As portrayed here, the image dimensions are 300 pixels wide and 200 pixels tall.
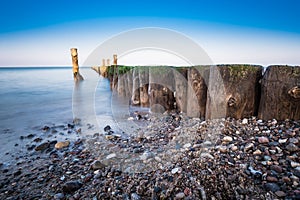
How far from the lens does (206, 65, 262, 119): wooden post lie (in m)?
2.82

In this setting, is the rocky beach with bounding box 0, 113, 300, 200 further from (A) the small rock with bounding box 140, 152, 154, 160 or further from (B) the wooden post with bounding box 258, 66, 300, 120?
(B) the wooden post with bounding box 258, 66, 300, 120

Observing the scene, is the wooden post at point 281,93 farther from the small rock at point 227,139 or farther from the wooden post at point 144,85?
the wooden post at point 144,85

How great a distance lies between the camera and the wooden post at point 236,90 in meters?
2.82

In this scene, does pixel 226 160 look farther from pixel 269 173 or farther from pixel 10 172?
pixel 10 172

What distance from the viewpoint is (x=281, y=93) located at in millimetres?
2553

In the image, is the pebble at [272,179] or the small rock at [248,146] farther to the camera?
the small rock at [248,146]

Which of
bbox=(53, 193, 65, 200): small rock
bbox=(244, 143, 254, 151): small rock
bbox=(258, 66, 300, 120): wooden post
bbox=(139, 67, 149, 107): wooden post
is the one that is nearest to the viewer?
bbox=(53, 193, 65, 200): small rock

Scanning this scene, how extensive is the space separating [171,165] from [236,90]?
1.76m

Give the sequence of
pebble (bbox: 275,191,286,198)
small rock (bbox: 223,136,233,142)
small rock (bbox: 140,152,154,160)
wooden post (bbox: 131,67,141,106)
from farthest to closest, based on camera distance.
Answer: wooden post (bbox: 131,67,141,106) < small rock (bbox: 223,136,233,142) < small rock (bbox: 140,152,154,160) < pebble (bbox: 275,191,286,198)

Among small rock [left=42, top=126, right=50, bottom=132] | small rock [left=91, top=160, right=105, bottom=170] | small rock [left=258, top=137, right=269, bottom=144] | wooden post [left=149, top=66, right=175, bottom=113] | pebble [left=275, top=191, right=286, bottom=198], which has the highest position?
wooden post [left=149, top=66, right=175, bottom=113]

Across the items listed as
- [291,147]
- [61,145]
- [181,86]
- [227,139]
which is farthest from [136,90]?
[291,147]

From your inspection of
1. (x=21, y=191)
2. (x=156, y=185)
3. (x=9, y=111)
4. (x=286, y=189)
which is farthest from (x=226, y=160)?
(x=9, y=111)

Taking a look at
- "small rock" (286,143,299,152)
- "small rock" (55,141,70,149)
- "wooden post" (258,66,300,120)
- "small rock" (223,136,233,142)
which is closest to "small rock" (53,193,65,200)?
"small rock" (55,141,70,149)

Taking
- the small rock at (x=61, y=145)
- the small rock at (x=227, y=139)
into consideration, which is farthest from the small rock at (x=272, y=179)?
the small rock at (x=61, y=145)
